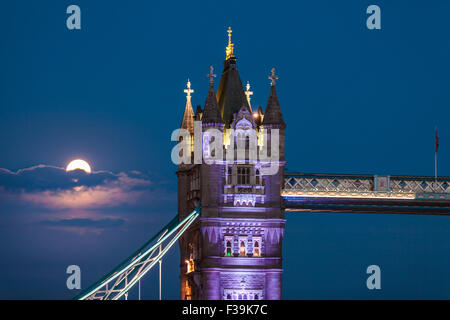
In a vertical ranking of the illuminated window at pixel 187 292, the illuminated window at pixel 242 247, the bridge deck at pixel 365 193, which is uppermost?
the bridge deck at pixel 365 193

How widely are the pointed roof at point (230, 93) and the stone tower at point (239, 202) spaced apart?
40 cm

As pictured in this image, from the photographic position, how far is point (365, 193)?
88375mm

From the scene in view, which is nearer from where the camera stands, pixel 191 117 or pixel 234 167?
pixel 234 167

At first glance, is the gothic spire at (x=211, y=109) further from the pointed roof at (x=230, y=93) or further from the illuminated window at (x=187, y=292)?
the illuminated window at (x=187, y=292)

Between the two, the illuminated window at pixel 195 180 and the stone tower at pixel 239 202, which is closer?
the stone tower at pixel 239 202

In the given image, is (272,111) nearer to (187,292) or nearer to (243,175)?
(243,175)

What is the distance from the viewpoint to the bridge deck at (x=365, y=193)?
88.0m

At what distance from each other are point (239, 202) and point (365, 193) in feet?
31.2

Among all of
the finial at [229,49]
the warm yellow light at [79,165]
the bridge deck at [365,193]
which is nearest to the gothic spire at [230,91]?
the finial at [229,49]

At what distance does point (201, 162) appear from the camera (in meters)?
87.6

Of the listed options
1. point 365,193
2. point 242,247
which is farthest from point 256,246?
point 365,193
